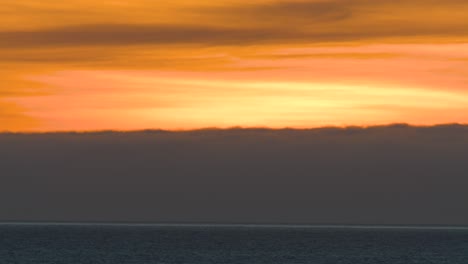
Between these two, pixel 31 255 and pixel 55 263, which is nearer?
pixel 55 263

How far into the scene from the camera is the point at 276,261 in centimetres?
15938

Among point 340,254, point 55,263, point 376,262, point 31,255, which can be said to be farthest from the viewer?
point 340,254

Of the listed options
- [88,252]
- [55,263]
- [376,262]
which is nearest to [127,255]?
[88,252]

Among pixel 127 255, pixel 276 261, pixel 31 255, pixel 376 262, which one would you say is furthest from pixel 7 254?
pixel 376 262

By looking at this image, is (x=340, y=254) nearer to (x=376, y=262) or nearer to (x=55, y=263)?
(x=376, y=262)

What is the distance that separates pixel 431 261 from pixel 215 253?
133 ft

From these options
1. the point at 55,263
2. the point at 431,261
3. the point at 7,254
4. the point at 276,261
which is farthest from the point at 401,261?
the point at 7,254

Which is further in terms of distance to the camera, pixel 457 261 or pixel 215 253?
pixel 215 253

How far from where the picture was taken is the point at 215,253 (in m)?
191

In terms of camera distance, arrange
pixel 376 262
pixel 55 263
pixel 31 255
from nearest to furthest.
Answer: pixel 55 263 < pixel 376 262 < pixel 31 255

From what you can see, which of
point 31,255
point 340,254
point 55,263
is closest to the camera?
point 55,263

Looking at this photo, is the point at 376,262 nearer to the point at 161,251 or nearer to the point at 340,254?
the point at 340,254

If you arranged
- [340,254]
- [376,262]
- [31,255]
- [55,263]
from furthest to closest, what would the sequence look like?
[340,254], [31,255], [376,262], [55,263]

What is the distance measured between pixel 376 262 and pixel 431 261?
12.9 m
